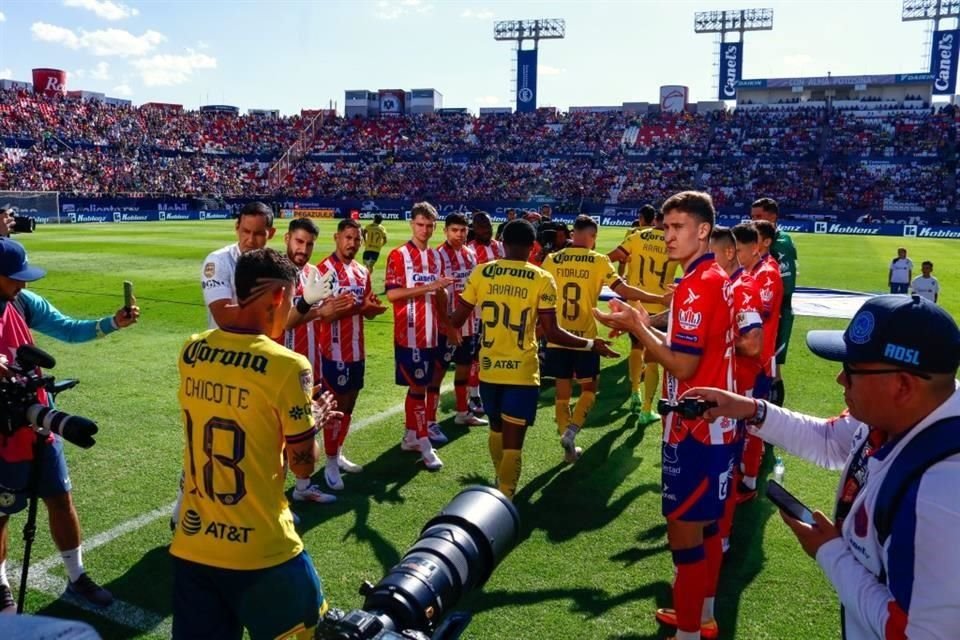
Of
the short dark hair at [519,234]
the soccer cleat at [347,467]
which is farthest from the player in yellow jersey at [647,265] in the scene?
the soccer cleat at [347,467]

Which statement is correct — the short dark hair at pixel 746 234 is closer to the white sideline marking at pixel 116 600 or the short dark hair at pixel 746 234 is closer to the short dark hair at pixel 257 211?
the short dark hair at pixel 257 211

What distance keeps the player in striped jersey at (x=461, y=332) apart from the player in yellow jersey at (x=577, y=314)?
3.72ft

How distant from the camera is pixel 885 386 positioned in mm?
1997

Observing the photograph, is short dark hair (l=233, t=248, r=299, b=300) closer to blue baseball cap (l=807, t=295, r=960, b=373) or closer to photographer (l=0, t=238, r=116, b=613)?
photographer (l=0, t=238, r=116, b=613)

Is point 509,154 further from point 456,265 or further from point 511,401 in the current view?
point 511,401

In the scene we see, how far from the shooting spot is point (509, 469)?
5.64 m

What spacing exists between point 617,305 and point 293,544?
2124 millimetres

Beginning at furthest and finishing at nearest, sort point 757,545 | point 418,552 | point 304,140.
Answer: point 304,140 → point 757,545 → point 418,552

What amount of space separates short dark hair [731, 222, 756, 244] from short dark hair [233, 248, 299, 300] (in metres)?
4.51

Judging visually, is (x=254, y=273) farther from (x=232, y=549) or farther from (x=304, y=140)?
(x=304, y=140)

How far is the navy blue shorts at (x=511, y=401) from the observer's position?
5602 mm

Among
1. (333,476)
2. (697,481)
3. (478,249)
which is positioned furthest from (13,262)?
(478,249)

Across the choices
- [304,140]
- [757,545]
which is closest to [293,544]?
[757,545]

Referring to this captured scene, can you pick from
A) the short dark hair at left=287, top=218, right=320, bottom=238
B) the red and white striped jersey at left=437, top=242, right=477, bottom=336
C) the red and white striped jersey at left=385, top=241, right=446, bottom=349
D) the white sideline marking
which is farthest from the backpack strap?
the red and white striped jersey at left=437, top=242, right=477, bottom=336
